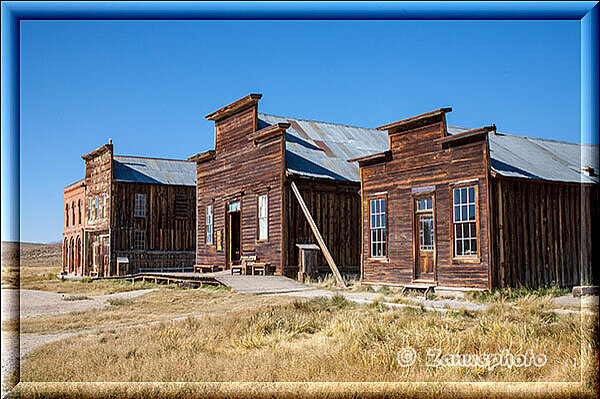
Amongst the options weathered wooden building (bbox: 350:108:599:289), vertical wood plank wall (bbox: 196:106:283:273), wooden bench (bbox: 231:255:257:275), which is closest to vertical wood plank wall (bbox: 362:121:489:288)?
weathered wooden building (bbox: 350:108:599:289)

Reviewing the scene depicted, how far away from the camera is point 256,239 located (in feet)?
75.3

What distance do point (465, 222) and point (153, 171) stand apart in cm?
2248

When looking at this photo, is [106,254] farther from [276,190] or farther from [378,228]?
[378,228]

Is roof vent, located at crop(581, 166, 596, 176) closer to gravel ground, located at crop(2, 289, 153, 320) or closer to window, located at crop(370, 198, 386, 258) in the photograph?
window, located at crop(370, 198, 386, 258)

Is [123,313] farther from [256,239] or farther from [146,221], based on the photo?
[146,221]

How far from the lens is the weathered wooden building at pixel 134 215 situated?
104 feet

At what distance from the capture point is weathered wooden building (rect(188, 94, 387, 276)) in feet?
71.1

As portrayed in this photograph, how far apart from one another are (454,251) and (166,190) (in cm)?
2104

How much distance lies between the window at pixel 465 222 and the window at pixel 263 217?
850cm

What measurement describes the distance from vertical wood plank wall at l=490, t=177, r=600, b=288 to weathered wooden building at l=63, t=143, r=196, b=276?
2165 cm

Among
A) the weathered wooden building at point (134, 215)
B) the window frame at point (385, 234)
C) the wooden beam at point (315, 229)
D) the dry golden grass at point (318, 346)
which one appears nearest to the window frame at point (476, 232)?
the window frame at point (385, 234)

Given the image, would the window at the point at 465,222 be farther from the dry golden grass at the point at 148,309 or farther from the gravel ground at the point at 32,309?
the gravel ground at the point at 32,309

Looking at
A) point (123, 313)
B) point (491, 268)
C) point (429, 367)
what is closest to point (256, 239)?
point (123, 313)
